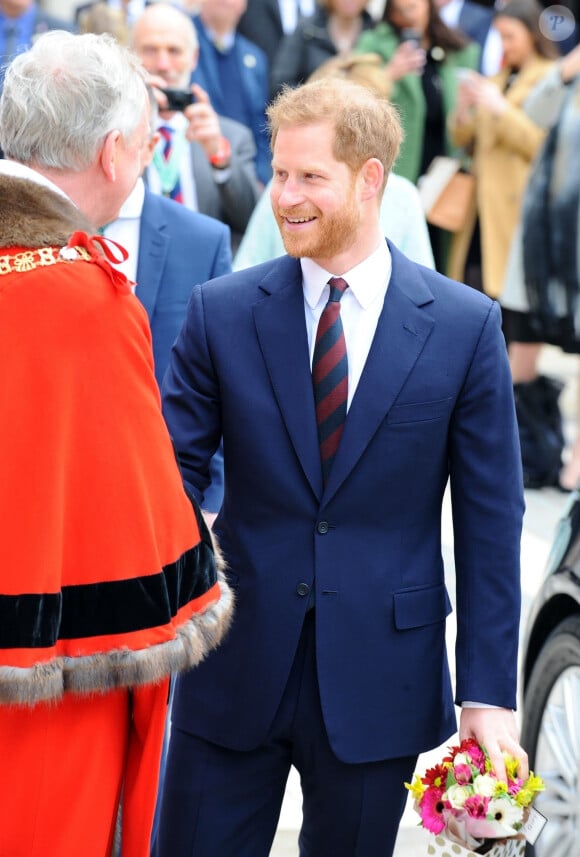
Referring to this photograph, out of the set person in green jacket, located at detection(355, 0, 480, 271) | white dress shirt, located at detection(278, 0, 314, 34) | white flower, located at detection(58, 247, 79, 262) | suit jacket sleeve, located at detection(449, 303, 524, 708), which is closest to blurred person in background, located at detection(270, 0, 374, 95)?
person in green jacket, located at detection(355, 0, 480, 271)

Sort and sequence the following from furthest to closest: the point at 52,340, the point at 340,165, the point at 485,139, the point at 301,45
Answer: the point at 301,45, the point at 485,139, the point at 340,165, the point at 52,340

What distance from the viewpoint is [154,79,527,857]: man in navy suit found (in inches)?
114

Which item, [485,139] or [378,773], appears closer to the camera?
[378,773]

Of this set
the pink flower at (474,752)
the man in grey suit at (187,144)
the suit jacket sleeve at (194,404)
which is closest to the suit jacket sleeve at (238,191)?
the man in grey suit at (187,144)

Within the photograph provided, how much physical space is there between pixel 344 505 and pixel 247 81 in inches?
242

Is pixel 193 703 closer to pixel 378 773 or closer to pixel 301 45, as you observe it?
pixel 378 773

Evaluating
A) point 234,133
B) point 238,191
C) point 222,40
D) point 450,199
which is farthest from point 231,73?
point 238,191

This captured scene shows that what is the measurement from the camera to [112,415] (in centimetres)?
247

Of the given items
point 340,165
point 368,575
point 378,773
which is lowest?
point 378,773

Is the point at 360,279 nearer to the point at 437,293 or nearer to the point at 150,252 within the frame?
the point at 437,293

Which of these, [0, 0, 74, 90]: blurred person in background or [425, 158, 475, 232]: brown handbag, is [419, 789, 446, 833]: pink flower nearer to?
[425, 158, 475, 232]: brown handbag

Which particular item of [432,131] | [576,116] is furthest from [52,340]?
[432,131]

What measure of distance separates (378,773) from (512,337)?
19.1 ft

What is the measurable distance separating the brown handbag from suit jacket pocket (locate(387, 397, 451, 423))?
5767 millimetres
